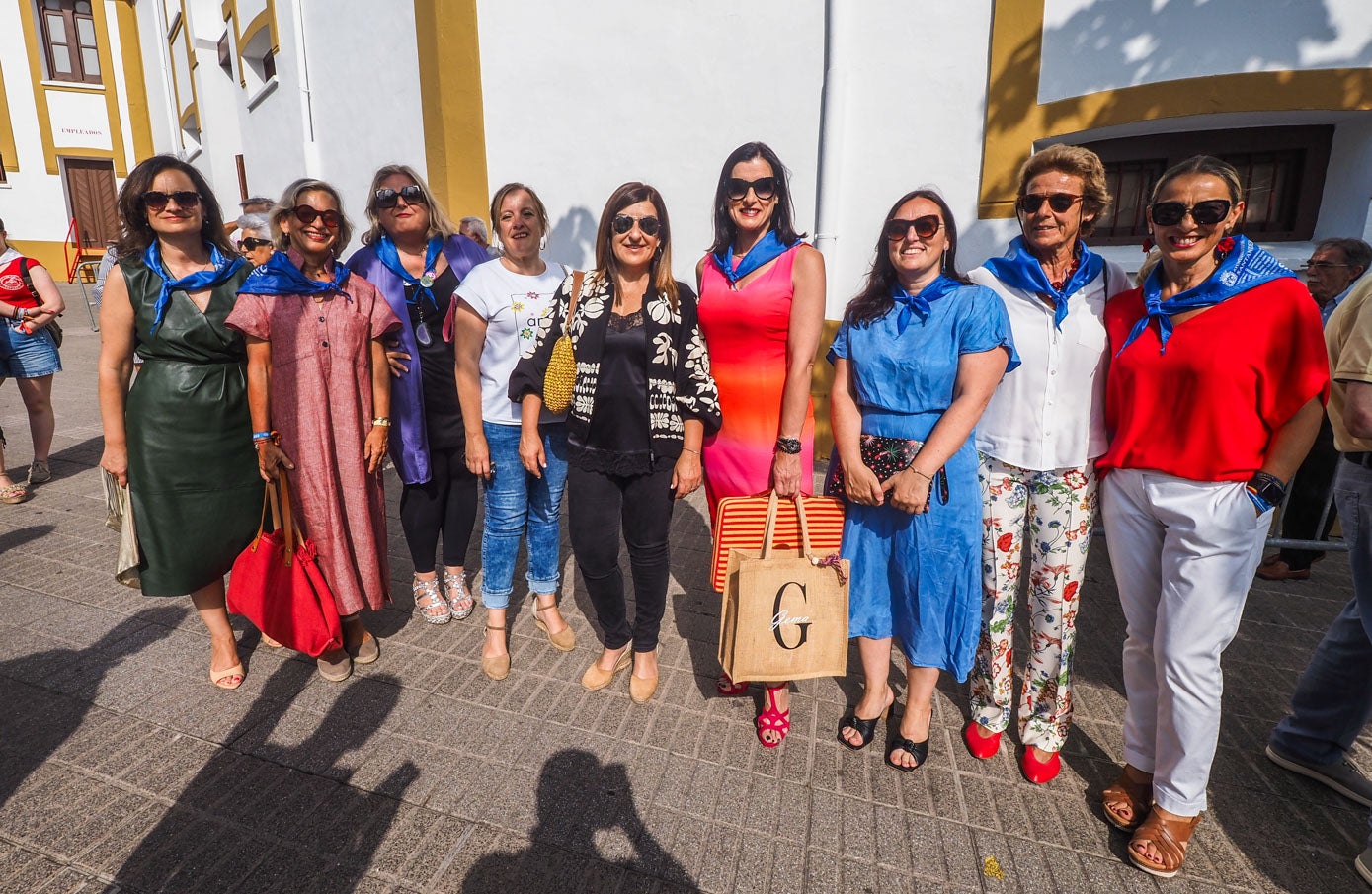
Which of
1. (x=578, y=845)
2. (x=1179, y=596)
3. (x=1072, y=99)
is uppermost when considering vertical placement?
(x=1072, y=99)

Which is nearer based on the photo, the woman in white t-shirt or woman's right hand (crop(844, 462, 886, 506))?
woman's right hand (crop(844, 462, 886, 506))

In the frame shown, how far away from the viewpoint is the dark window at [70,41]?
1789cm

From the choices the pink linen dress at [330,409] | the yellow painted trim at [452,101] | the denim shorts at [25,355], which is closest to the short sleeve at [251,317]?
the pink linen dress at [330,409]

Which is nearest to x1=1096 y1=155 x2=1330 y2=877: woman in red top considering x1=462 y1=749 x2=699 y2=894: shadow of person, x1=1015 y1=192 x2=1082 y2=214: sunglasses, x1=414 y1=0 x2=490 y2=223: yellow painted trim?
x1=1015 y1=192 x2=1082 y2=214: sunglasses

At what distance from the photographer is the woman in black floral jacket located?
102 inches

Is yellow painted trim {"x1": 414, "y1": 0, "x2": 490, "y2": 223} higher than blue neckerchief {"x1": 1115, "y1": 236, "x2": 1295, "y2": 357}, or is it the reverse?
yellow painted trim {"x1": 414, "y1": 0, "x2": 490, "y2": 223}

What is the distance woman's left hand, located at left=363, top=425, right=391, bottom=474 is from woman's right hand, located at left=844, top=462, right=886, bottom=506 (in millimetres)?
2031

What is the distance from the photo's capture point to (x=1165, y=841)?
216 cm

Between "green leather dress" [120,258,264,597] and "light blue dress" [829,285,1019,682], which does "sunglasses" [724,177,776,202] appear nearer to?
"light blue dress" [829,285,1019,682]

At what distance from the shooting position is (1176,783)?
7.07 feet

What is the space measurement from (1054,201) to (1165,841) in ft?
6.61

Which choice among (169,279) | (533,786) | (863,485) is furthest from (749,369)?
(169,279)

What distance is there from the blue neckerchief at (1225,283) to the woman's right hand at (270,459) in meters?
3.22

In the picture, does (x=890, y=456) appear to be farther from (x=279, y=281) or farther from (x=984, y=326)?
(x=279, y=281)
